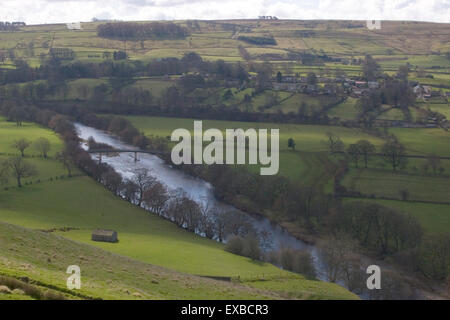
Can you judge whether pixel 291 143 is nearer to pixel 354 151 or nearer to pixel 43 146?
pixel 354 151

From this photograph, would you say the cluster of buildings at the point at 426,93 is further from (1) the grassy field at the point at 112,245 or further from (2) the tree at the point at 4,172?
(2) the tree at the point at 4,172

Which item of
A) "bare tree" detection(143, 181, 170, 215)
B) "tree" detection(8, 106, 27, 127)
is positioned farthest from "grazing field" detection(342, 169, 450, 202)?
"tree" detection(8, 106, 27, 127)

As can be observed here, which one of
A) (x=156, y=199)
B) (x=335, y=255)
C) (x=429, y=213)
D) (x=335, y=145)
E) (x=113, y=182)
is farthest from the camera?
(x=335, y=145)

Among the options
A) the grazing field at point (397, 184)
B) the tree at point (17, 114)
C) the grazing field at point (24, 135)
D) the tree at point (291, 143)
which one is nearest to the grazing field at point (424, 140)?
the grazing field at point (397, 184)

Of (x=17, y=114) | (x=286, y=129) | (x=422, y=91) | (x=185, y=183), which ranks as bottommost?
(x=185, y=183)

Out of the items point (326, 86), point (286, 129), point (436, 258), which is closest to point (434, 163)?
point (436, 258)

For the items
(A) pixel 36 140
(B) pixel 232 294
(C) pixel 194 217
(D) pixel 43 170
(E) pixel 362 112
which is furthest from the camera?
(E) pixel 362 112

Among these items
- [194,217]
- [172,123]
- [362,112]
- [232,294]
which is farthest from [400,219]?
[172,123]
